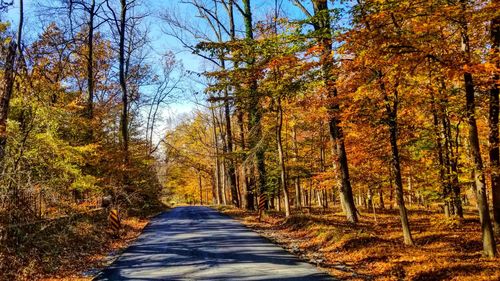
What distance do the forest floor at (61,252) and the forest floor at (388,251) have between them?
542 centimetres

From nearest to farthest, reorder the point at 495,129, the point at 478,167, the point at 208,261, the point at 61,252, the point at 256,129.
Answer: the point at 478,167 < the point at 208,261 < the point at 495,129 < the point at 61,252 < the point at 256,129

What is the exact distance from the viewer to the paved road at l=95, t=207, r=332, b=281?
8.20 meters

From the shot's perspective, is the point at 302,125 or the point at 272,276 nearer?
the point at 272,276

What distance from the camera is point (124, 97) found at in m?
24.1

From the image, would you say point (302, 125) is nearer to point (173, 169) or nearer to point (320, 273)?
point (320, 273)

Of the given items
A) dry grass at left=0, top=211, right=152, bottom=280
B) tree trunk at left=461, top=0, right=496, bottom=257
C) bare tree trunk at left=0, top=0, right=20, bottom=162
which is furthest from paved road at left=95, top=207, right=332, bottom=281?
bare tree trunk at left=0, top=0, right=20, bottom=162

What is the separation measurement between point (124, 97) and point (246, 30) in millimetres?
8588

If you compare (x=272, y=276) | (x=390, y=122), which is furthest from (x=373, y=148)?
(x=272, y=276)

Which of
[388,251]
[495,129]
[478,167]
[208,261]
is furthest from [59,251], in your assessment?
[495,129]

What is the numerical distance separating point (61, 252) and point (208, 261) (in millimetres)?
4330

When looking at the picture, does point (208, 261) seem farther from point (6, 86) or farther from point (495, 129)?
point (495, 129)

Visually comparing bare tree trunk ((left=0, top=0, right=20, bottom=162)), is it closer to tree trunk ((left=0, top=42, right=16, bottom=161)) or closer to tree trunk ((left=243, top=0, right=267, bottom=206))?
tree trunk ((left=0, top=42, right=16, bottom=161))

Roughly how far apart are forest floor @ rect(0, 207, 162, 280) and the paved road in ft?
2.29

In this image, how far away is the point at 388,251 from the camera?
9562 millimetres
